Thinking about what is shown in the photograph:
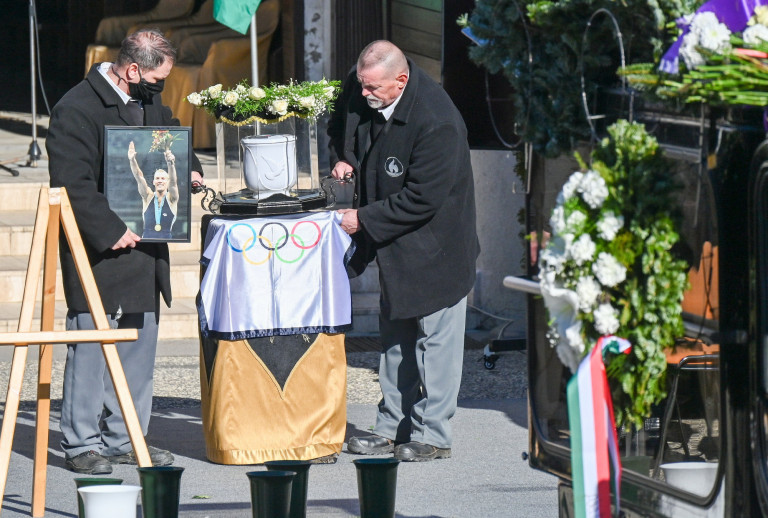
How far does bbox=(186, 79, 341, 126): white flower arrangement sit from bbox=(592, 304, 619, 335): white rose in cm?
310

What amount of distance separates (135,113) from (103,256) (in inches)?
25.8

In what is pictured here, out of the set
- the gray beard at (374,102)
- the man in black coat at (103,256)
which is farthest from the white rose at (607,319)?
the man in black coat at (103,256)

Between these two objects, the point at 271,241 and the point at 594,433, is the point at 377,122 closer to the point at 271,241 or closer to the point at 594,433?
the point at 271,241

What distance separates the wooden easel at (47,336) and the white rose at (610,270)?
2.16m

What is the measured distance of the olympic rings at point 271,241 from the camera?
19.0 feet

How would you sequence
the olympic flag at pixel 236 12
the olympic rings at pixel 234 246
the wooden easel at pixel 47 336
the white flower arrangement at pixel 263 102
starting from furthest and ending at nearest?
the olympic flag at pixel 236 12 → the white flower arrangement at pixel 263 102 → the olympic rings at pixel 234 246 → the wooden easel at pixel 47 336

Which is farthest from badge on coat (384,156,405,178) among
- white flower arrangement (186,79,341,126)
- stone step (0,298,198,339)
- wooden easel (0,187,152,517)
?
stone step (0,298,198,339)

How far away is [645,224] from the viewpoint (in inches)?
125

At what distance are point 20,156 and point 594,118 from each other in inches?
353

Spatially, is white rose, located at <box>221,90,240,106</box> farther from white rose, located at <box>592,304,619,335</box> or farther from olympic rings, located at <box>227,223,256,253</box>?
white rose, located at <box>592,304,619,335</box>

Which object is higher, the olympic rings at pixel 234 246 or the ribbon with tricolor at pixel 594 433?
the olympic rings at pixel 234 246

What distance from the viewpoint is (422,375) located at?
6.01m

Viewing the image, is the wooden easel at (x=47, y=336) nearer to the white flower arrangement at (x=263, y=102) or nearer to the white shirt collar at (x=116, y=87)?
the white shirt collar at (x=116, y=87)

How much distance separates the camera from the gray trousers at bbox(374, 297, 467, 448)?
5.99 metres
